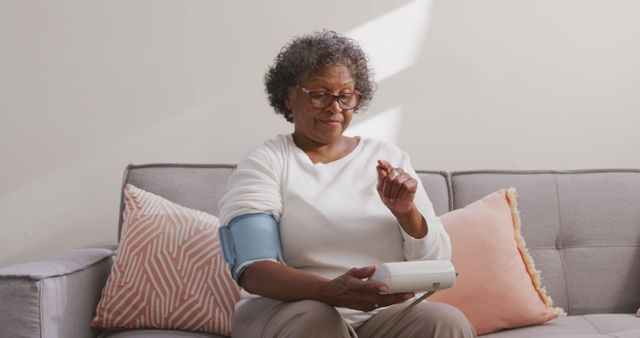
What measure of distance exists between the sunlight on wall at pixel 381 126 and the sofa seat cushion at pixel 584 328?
0.87 meters

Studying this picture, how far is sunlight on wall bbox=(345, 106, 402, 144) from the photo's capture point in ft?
9.27

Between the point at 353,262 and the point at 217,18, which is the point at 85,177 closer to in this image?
the point at 217,18

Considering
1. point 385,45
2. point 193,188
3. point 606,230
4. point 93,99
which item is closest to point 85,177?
point 93,99

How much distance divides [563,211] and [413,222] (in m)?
0.89

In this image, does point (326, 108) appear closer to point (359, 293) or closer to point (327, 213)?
point (327, 213)

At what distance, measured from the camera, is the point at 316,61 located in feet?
6.50

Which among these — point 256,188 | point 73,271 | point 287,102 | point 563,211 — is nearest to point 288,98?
point 287,102

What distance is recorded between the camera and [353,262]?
72.4 inches

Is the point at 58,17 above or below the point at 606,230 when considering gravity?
above

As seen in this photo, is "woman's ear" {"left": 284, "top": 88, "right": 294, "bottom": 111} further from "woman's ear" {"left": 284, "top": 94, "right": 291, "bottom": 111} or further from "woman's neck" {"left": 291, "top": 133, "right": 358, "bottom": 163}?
"woman's neck" {"left": 291, "top": 133, "right": 358, "bottom": 163}

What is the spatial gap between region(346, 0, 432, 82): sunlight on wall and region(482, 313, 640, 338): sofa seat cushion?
40.8 inches

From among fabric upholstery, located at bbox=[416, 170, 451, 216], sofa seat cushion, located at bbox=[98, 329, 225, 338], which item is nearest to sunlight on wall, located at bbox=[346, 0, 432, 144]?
fabric upholstery, located at bbox=[416, 170, 451, 216]

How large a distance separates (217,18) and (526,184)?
1.16 metres

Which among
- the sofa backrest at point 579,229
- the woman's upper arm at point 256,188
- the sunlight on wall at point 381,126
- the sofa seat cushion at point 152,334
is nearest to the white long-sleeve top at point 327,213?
the woman's upper arm at point 256,188
